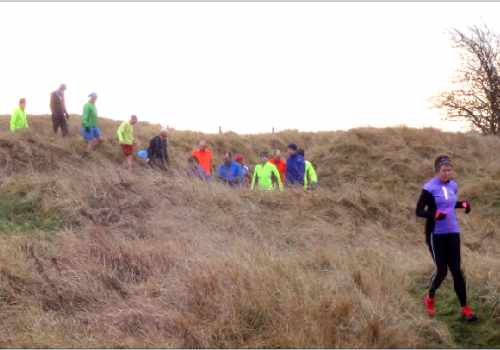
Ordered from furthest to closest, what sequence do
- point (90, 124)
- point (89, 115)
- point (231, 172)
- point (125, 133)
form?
point (90, 124) → point (89, 115) → point (125, 133) → point (231, 172)

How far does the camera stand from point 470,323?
5.49 m

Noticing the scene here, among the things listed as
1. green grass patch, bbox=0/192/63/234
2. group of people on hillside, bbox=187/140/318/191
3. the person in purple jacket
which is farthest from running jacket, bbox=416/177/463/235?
group of people on hillside, bbox=187/140/318/191

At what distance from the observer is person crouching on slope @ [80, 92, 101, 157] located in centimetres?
1417

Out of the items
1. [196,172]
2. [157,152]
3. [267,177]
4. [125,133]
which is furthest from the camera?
[125,133]

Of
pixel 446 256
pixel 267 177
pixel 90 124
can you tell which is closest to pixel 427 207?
pixel 446 256

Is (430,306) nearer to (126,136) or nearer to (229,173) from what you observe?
(229,173)

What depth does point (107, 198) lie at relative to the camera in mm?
10367

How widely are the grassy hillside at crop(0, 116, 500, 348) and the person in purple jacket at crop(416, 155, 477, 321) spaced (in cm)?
31

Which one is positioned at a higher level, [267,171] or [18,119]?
[18,119]

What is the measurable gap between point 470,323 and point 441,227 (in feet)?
3.19

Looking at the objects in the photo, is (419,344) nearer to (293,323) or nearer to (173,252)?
(293,323)

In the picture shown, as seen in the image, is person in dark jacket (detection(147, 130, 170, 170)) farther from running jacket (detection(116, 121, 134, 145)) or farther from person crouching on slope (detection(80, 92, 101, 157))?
person crouching on slope (detection(80, 92, 101, 157))

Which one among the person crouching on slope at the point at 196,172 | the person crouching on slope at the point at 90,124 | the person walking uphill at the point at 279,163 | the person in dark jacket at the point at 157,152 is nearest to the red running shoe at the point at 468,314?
the person crouching on slope at the point at 196,172

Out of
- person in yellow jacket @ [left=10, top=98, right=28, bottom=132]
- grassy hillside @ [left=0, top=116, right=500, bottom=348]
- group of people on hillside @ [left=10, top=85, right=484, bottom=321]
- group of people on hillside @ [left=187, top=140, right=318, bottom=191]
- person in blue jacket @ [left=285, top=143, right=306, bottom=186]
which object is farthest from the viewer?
person in yellow jacket @ [left=10, top=98, right=28, bottom=132]
